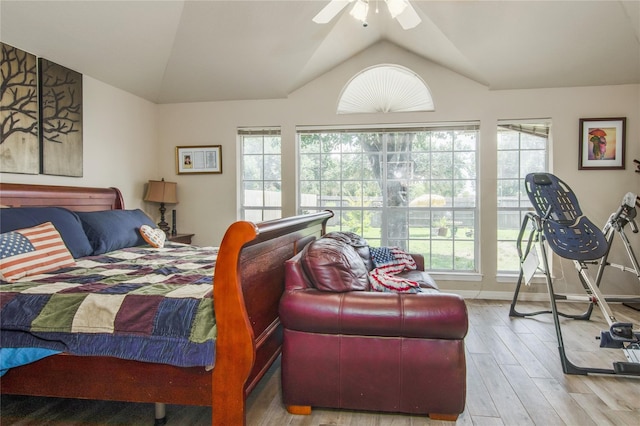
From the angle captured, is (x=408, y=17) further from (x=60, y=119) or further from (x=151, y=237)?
(x=60, y=119)

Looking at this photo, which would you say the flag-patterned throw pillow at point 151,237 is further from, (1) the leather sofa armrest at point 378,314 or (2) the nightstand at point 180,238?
(1) the leather sofa armrest at point 378,314

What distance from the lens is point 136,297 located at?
5.73ft

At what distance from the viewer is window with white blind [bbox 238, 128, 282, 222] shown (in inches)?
189

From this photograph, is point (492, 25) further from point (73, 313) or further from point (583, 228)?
point (73, 313)

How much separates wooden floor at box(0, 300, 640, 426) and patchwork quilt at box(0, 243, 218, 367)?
0.53 meters

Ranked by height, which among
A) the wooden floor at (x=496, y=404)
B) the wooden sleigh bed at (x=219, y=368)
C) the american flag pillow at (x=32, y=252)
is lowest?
the wooden floor at (x=496, y=404)

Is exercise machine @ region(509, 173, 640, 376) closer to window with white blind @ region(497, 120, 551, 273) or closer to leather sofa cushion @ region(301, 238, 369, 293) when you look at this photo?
window with white blind @ region(497, 120, 551, 273)

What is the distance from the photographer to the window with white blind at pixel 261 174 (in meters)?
4.79

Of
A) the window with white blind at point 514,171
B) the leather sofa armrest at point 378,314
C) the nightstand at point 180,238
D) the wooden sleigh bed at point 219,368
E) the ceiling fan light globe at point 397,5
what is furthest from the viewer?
the window with white blind at point 514,171

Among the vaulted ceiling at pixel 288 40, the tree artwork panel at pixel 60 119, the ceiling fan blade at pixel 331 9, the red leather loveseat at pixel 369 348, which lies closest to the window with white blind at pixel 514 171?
the vaulted ceiling at pixel 288 40

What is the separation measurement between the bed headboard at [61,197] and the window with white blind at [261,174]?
1.51 meters

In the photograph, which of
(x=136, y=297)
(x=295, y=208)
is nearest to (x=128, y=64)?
(x=295, y=208)

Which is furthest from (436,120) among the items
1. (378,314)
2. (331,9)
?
(378,314)

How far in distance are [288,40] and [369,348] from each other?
322 centimetres
